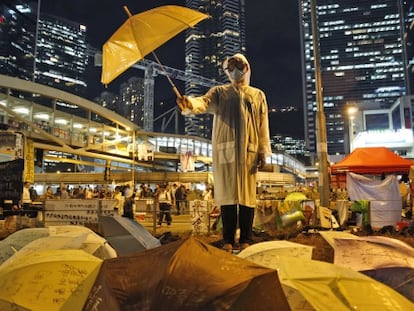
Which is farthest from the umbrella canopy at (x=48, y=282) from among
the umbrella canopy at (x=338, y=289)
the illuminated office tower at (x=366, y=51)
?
the illuminated office tower at (x=366, y=51)

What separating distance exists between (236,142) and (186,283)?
3.31 meters

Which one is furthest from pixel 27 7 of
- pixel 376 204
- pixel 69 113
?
pixel 376 204

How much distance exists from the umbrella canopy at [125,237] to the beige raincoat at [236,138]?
1.12 metres

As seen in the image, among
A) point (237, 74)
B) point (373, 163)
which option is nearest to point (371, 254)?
→ point (237, 74)

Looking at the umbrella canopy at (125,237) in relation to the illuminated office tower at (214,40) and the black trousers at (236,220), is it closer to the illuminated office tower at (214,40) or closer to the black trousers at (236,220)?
the black trousers at (236,220)

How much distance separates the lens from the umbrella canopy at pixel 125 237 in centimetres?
414

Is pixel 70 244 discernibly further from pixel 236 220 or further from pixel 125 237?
pixel 236 220

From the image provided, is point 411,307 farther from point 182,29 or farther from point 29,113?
point 29,113

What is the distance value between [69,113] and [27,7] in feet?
310

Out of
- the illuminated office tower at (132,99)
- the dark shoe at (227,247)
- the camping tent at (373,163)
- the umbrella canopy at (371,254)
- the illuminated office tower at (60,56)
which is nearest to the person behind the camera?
the umbrella canopy at (371,254)

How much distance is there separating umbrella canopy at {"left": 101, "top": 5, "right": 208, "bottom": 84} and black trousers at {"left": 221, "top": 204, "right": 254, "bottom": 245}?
7.36 feet

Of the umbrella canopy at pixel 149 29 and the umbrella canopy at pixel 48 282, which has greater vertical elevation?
the umbrella canopy at pixel 149 29

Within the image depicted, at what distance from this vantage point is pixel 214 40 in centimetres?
11438

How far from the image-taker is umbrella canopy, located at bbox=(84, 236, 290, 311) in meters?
1.77
